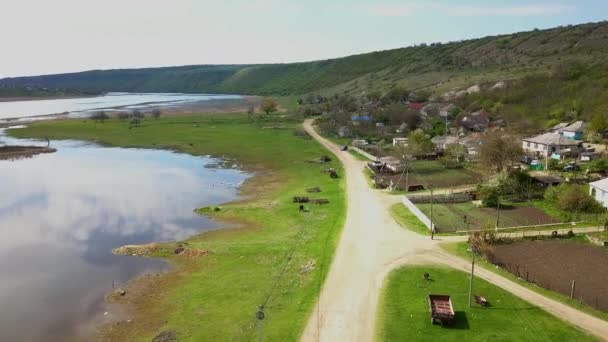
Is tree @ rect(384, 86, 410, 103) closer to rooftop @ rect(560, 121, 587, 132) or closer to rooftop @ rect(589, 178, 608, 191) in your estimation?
rooftop @ rect(560, 121, 587, 132)

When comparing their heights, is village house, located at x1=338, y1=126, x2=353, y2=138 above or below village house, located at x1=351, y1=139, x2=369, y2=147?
above

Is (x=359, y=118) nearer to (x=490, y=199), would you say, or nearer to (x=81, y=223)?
(x=490, y=199)

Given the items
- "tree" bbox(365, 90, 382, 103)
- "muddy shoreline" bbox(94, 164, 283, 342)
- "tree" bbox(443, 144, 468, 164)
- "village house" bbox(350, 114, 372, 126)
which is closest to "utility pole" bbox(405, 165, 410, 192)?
"tree" bbox(443, 144, 468, 164)

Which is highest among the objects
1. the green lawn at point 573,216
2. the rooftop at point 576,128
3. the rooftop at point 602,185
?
the rooftop at point 576,128

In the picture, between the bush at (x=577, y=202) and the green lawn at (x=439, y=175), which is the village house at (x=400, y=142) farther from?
the bush at (x=577, y=202)

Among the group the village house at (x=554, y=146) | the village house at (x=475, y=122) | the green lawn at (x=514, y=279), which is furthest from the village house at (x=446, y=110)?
the green lawn at (x=514, y=279)

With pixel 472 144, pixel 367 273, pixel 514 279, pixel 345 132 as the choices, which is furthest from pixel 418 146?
pixel 367 273
